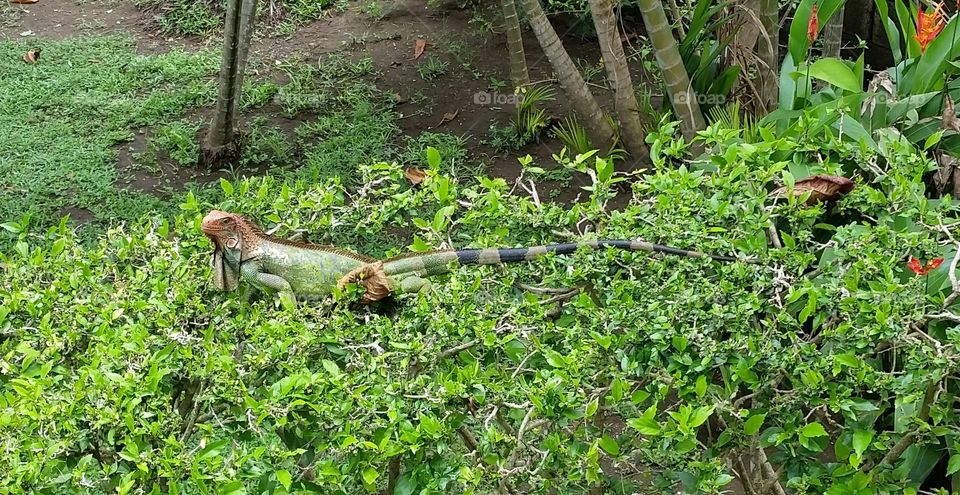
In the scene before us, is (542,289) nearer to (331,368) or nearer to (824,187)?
(331,368)

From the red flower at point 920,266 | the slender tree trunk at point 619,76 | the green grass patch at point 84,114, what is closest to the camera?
the red flower at point 920,266

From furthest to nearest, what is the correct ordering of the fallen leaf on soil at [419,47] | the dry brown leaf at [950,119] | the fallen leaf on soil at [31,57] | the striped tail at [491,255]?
the fallen leaf on soil at [31,57] < the fallen leaf on soil at [419,47] < the dry brown leaf at [950,119] < the striped tail at [491,255]

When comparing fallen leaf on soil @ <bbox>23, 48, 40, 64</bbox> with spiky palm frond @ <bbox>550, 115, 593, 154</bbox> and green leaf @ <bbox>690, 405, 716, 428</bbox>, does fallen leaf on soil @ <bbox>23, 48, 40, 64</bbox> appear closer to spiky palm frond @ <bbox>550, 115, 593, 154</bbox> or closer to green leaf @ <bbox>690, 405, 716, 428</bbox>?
spiky palm frond @ <bbox>550, 115, 593, 154</bbox>

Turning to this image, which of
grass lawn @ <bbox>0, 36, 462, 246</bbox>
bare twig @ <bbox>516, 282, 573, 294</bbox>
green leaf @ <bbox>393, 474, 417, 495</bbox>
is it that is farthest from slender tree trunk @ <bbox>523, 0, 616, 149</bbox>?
green leaf @ <bbox>393, 474, 417, 495</bbox>

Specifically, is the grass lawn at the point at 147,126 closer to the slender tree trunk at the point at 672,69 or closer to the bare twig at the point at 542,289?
the slender tree trunk at the point at 672,69

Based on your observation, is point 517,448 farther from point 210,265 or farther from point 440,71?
point 440,71

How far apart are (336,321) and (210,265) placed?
25.1 inches

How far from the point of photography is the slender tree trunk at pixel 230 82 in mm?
4828

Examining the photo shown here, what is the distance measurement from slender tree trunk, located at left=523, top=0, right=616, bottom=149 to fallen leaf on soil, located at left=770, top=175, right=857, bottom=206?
7.43 ft

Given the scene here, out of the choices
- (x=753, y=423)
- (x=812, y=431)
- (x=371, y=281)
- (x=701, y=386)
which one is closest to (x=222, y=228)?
(x=371, y=281)

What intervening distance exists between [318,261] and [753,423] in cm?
131

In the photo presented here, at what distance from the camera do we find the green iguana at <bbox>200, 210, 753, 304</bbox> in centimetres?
242

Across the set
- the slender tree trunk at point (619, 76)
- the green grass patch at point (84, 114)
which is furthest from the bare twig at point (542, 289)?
the green grass patch at point (84, 114)

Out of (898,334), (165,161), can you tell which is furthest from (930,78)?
(165,161)
